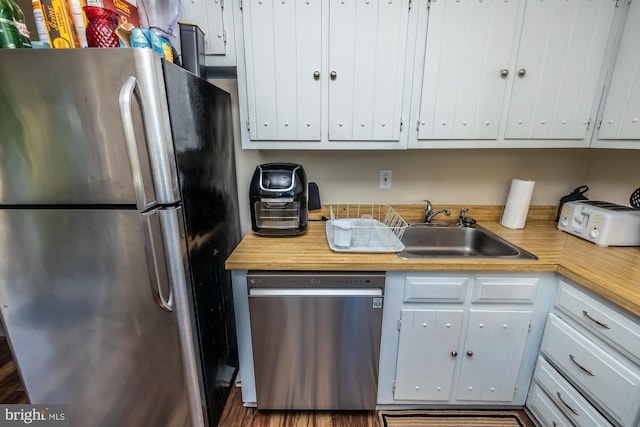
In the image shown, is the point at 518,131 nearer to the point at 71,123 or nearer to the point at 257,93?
the point at 257,93

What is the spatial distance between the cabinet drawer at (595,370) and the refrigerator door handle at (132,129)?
5.44ft

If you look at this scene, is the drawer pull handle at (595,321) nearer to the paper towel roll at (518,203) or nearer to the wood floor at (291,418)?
the paper towel roll at (518,203)

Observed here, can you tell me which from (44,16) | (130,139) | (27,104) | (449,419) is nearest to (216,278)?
(130,139)

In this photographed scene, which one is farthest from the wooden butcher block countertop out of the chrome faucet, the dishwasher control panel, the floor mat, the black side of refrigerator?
the floor mat

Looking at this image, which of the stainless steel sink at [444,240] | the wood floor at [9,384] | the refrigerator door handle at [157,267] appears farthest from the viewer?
the stainless steel sink at [444,240]

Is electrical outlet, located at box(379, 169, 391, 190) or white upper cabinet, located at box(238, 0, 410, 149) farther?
electrical outlet, located at box(379, 169, 391, 190)

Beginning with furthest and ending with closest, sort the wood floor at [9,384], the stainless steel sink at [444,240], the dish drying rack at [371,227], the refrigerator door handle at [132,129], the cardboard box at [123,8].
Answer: the stainless steel sink at [444,240]
the wood floor at [9,384]
the dish drying rack at [371,227]
the cardboard box at [123,8]
the refrigerator door handle at [132,129]

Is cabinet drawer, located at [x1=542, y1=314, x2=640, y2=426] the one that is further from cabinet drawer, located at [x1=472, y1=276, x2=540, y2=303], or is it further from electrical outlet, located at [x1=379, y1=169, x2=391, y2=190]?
electrical outlet, located at [x1=379, y1=169, x2=391, y2=190]

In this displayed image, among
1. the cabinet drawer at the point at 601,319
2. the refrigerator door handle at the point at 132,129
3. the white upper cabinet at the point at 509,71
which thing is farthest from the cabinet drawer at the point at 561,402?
the refrigerator door handle at the point at 132,129

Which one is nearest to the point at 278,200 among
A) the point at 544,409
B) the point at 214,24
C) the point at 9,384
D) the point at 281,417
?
the point at 214,24

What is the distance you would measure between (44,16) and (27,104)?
0.34 meters

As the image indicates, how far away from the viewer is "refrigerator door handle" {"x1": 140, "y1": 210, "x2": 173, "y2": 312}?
2.64 feet

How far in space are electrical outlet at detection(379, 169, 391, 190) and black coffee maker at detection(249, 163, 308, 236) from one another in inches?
22.5

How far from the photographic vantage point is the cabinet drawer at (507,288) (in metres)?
1.13
